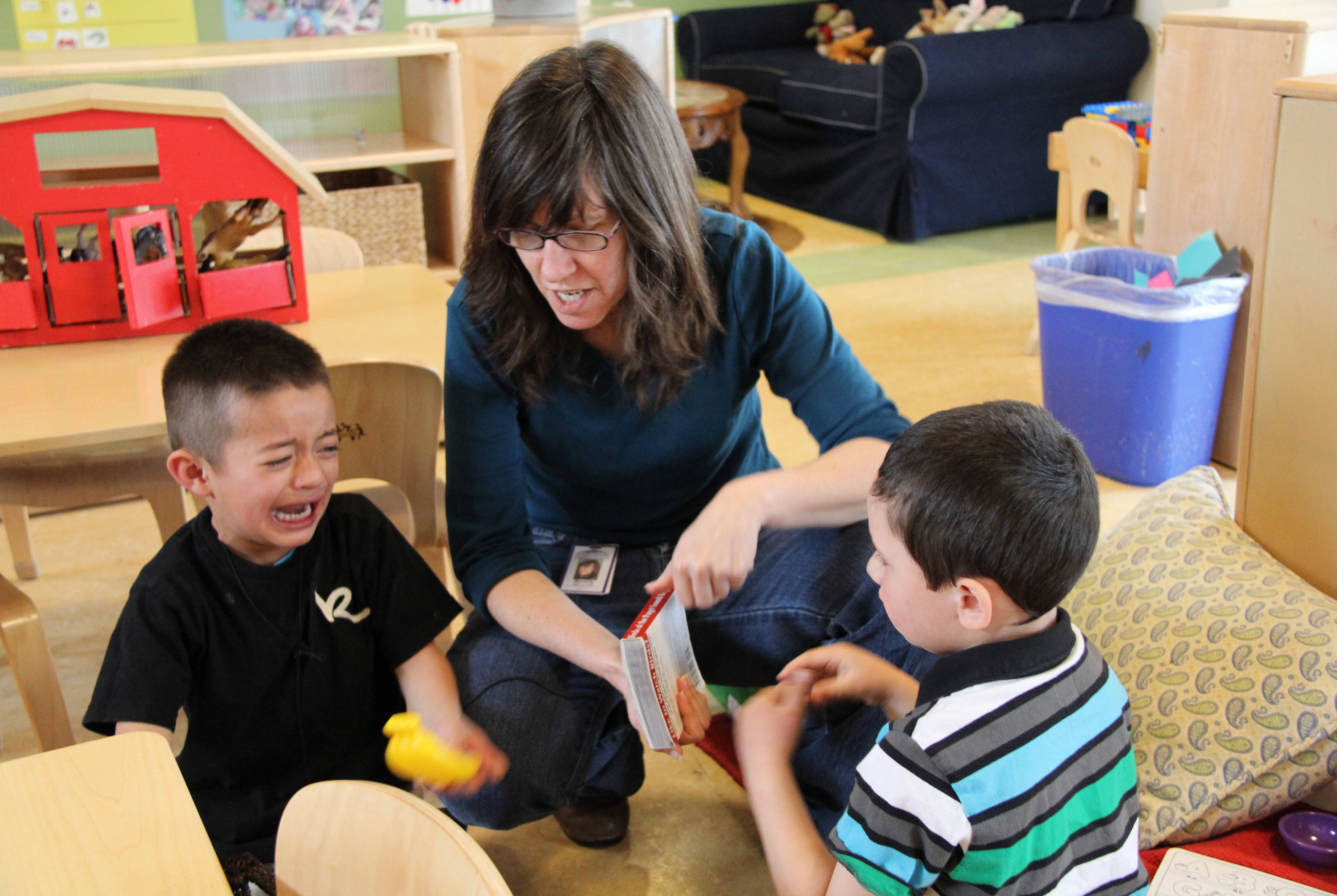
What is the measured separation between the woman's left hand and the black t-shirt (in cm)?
31

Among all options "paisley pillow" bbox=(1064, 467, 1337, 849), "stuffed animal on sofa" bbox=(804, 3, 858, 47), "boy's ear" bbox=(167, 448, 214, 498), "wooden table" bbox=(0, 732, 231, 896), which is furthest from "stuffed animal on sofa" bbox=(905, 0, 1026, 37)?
"wooden table" bbox=(0, 732, 231, 896)

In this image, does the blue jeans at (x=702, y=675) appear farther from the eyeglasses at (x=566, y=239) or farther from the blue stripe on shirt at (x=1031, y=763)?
the eyeglasses at (x=566, y=239)

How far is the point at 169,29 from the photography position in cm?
457

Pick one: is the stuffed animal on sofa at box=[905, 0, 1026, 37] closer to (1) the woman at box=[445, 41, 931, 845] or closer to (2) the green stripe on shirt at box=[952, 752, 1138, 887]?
(1) the woman at box=[445, 41, 931, 845]

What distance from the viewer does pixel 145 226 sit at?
1.74 metres

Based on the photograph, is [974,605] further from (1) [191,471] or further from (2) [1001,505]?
(1) [191,471]

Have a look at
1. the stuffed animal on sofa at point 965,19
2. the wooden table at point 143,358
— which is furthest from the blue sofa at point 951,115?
the wooden table at point 143,358

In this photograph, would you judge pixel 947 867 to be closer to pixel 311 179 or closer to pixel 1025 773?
pixel 1025 773

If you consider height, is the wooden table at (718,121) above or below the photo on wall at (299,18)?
below

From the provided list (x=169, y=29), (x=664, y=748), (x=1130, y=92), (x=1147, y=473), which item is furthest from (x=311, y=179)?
(x=1130, y=92)

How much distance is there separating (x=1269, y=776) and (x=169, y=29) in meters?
4.56

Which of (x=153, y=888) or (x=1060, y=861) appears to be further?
(x=1060, y=861)

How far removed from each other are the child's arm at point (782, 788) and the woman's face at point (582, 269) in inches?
18.3

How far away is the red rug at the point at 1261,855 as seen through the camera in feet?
4.41
